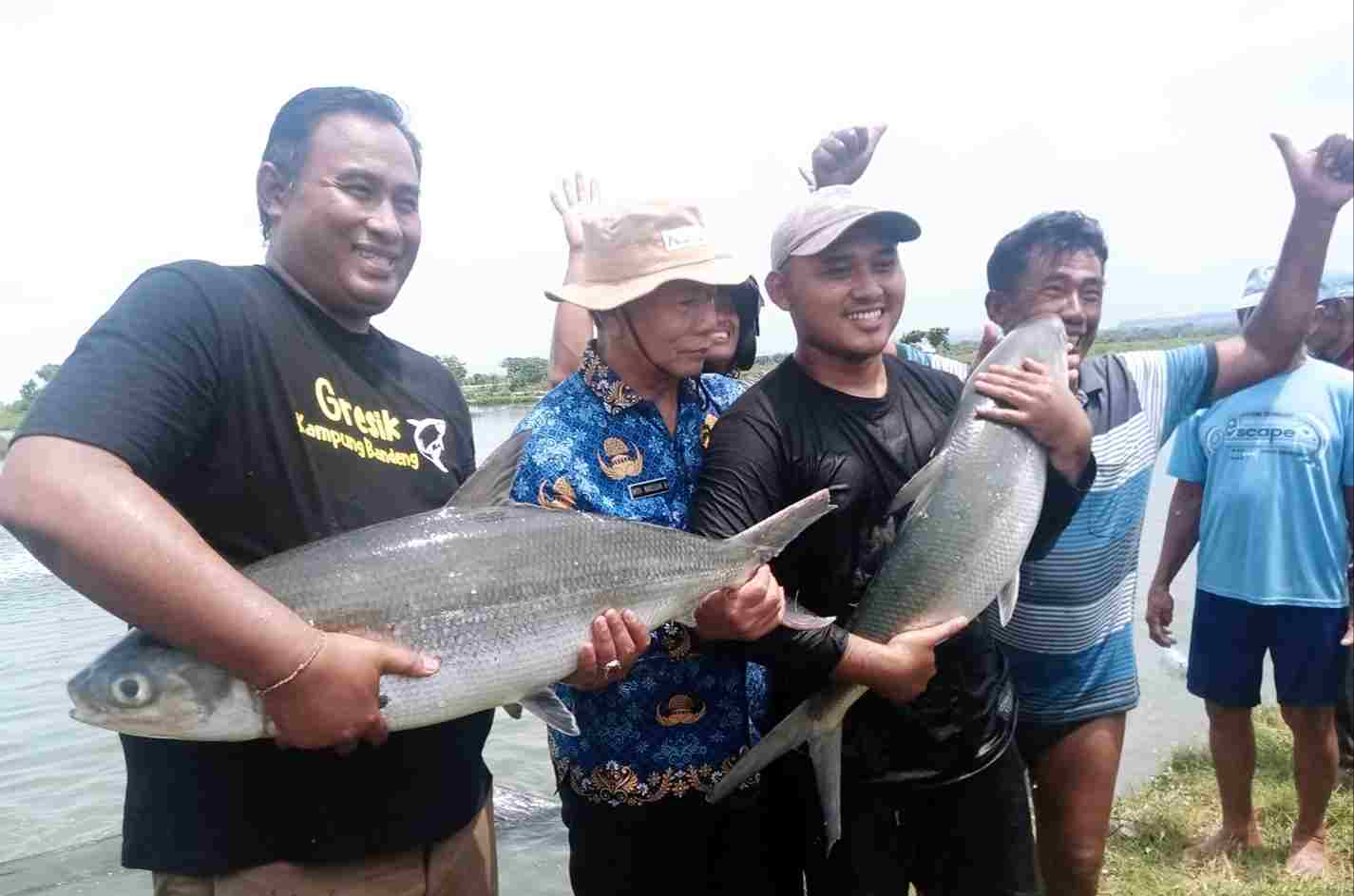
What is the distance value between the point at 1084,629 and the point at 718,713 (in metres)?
1.61

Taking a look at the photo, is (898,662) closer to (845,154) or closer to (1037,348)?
(1037,348)

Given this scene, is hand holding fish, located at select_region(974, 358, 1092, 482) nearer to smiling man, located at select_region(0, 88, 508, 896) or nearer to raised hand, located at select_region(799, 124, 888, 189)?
raised hand, located at select_region(799, 124, 888, 189)

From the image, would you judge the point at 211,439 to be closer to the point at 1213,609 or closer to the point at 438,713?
the point at 438,713

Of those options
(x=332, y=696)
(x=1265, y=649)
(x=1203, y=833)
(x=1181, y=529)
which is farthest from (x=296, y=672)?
(x=1181, y=529)

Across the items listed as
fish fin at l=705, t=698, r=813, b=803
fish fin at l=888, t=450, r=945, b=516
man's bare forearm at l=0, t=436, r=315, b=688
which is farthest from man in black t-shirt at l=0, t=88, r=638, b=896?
fish fin at l=888, t=450, r=945, b=516

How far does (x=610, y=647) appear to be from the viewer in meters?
2.54

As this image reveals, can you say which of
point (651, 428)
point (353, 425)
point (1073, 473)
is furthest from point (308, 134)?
point (1073, 473)

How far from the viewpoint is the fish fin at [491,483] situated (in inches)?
99.9

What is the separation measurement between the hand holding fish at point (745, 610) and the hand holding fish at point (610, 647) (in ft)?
0.66

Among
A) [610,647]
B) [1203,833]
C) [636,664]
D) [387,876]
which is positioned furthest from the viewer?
[1203,833]

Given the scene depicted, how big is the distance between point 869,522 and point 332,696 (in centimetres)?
175

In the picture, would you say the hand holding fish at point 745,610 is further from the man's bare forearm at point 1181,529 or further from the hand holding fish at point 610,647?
the man's bare forearm at point 1181,529

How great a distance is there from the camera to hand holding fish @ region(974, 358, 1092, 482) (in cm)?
310

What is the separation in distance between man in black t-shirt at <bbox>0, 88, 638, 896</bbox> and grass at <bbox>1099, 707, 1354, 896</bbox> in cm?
390
